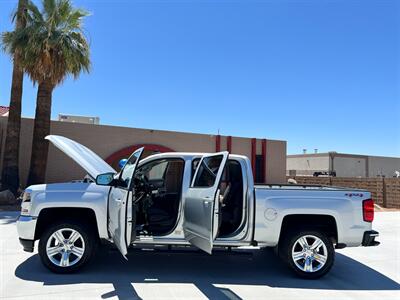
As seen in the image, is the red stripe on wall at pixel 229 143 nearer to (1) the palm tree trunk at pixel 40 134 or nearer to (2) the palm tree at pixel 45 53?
(2) the palm tree at pixel 45 53

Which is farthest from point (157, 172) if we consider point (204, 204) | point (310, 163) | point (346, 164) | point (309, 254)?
point (310, 163)

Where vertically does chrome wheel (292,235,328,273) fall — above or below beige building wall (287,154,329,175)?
below

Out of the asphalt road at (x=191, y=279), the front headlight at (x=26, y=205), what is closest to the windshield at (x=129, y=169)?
the asphalt road at (x=191, y=279)

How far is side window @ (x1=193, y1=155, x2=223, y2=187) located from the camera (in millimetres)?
5914

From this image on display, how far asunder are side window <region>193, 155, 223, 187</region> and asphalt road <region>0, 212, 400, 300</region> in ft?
3.56

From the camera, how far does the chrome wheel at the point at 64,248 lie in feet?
19.3

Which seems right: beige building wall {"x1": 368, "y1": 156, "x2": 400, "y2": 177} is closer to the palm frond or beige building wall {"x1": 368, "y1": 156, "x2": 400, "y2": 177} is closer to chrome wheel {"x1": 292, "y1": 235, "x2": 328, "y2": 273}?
the palm frond

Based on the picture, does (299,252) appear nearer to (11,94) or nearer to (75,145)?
(75,145)

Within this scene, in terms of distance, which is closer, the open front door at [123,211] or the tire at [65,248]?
the open front door at [123,211]

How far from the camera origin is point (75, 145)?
6664 mm

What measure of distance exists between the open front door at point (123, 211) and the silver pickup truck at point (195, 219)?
42 mm

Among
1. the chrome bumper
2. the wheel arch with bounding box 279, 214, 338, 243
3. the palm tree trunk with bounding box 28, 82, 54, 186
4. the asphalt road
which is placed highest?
the palm tree trunk with bounding box 28, 82, 54, 186

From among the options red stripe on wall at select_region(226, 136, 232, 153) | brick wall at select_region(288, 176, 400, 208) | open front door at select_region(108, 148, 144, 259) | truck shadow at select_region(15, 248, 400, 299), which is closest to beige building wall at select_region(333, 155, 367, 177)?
brick wall at select_region(288, 176, 400, 208)

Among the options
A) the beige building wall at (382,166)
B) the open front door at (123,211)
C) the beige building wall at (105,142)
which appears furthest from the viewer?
the beige building wall at (382,166)
